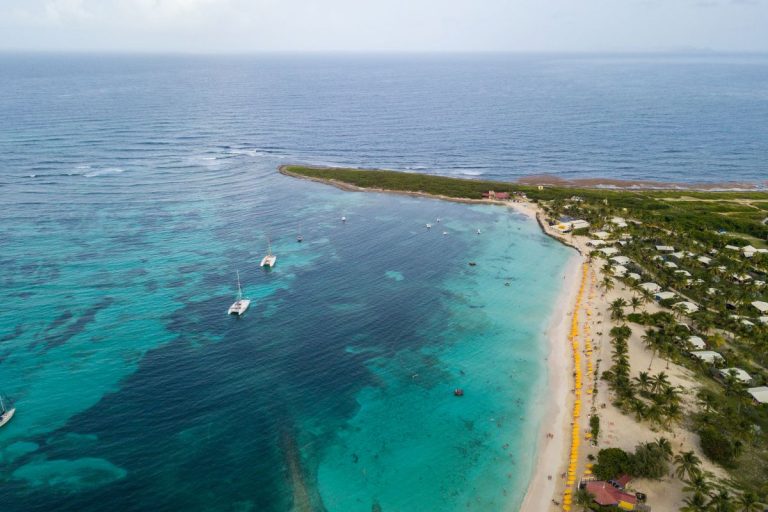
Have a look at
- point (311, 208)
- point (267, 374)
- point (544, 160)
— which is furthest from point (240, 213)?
point (544, 160)

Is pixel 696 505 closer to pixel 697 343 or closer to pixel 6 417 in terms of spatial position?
pixel 697 343

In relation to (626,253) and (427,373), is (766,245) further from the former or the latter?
(427,373)

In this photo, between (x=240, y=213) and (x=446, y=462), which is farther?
(x=240, y=213)

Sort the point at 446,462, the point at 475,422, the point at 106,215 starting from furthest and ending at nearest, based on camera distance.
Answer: the point at 106,215 → the point at 475,422 → the point at 446,462

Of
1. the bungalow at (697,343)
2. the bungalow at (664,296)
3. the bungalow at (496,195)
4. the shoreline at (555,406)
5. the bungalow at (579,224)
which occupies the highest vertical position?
the bungalow at (697,343)

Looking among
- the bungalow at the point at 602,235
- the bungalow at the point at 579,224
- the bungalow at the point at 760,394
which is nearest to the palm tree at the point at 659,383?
the bungalow at the point at 760,394

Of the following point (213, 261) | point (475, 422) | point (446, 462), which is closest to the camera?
point (446, 462)

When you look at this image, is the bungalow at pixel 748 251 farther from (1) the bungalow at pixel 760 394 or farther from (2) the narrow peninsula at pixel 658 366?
(1) the bungalow at pixel 760 394
